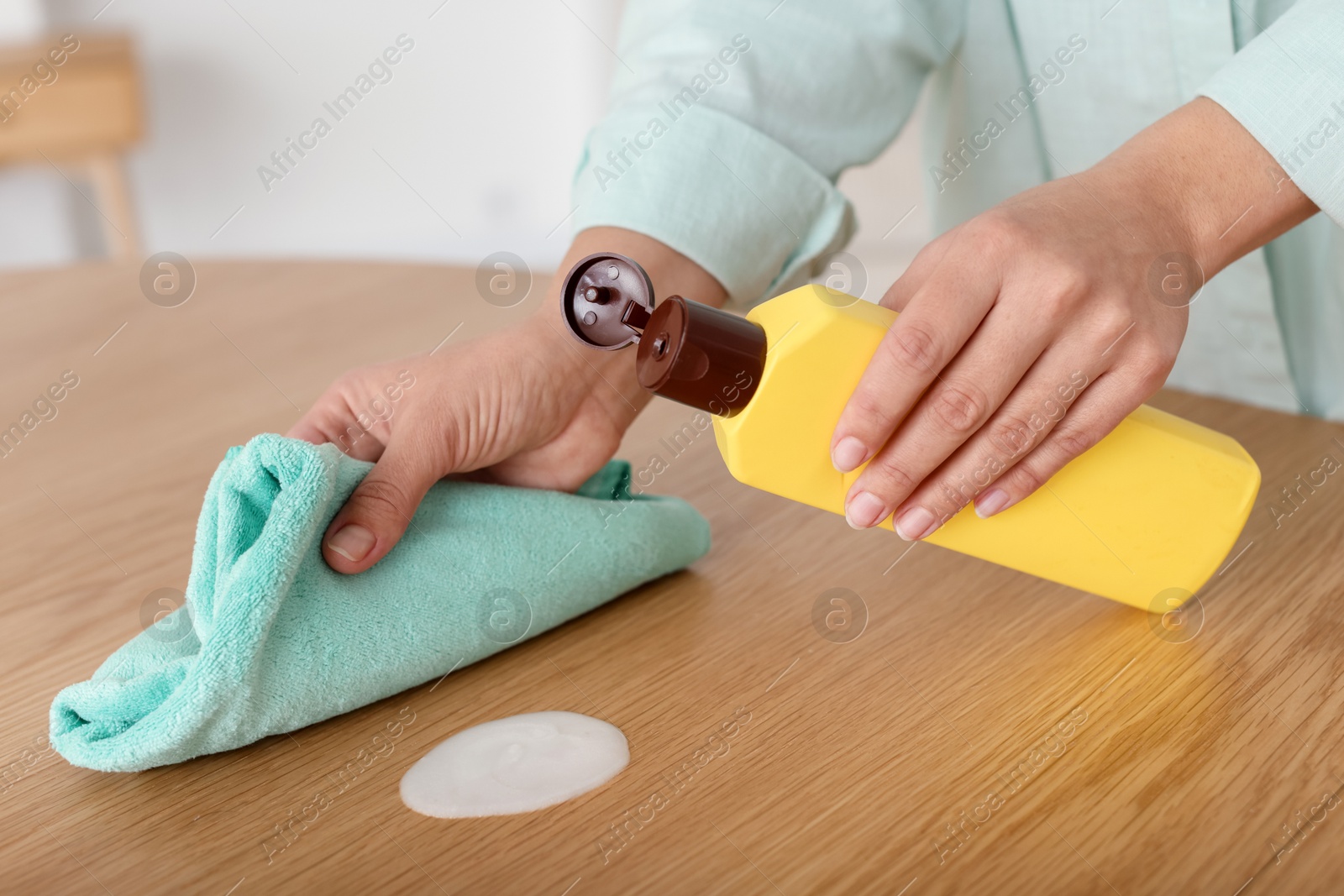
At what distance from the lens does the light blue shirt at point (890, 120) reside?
2.64 ft

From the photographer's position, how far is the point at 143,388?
3.28ft

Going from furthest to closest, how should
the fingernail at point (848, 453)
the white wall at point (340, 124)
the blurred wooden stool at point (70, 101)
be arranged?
the white wall at point (340, 124), the blurred wooden stool at point (70, 101), the fingernail at point (848, 453)

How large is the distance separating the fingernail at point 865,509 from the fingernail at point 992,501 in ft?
0.19

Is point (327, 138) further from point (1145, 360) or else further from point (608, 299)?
point (1145, 360)

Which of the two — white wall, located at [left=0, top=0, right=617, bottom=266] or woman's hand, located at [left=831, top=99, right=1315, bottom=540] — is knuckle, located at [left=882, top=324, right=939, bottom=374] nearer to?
woman's hand, located at [left=831, top=99, right=1315, bottom=540]

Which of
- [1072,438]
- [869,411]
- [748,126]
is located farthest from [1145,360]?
[748,126]

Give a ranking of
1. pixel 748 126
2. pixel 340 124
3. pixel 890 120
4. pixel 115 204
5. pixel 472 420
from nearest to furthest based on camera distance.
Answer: pixel 472 420 → pixel 748 126 → pixel 890 120 → pixel 115 204 → pixel 340 124

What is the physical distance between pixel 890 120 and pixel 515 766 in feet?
2.15

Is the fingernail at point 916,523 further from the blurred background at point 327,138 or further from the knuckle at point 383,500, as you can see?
the blurred background at point 327,138

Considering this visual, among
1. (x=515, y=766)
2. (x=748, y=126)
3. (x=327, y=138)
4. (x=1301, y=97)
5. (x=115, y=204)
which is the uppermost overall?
(x=1301, y=97)

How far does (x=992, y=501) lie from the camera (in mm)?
606

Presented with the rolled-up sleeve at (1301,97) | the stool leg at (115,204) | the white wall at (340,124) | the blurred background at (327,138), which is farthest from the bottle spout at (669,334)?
the white wall at (340,124)

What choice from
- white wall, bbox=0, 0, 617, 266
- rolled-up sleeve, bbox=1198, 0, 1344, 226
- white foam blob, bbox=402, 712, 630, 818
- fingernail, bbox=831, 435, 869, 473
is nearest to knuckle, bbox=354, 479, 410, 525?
white foam blob, bbox=402, 712, 630, 818

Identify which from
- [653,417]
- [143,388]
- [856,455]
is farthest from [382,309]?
[856,455]
